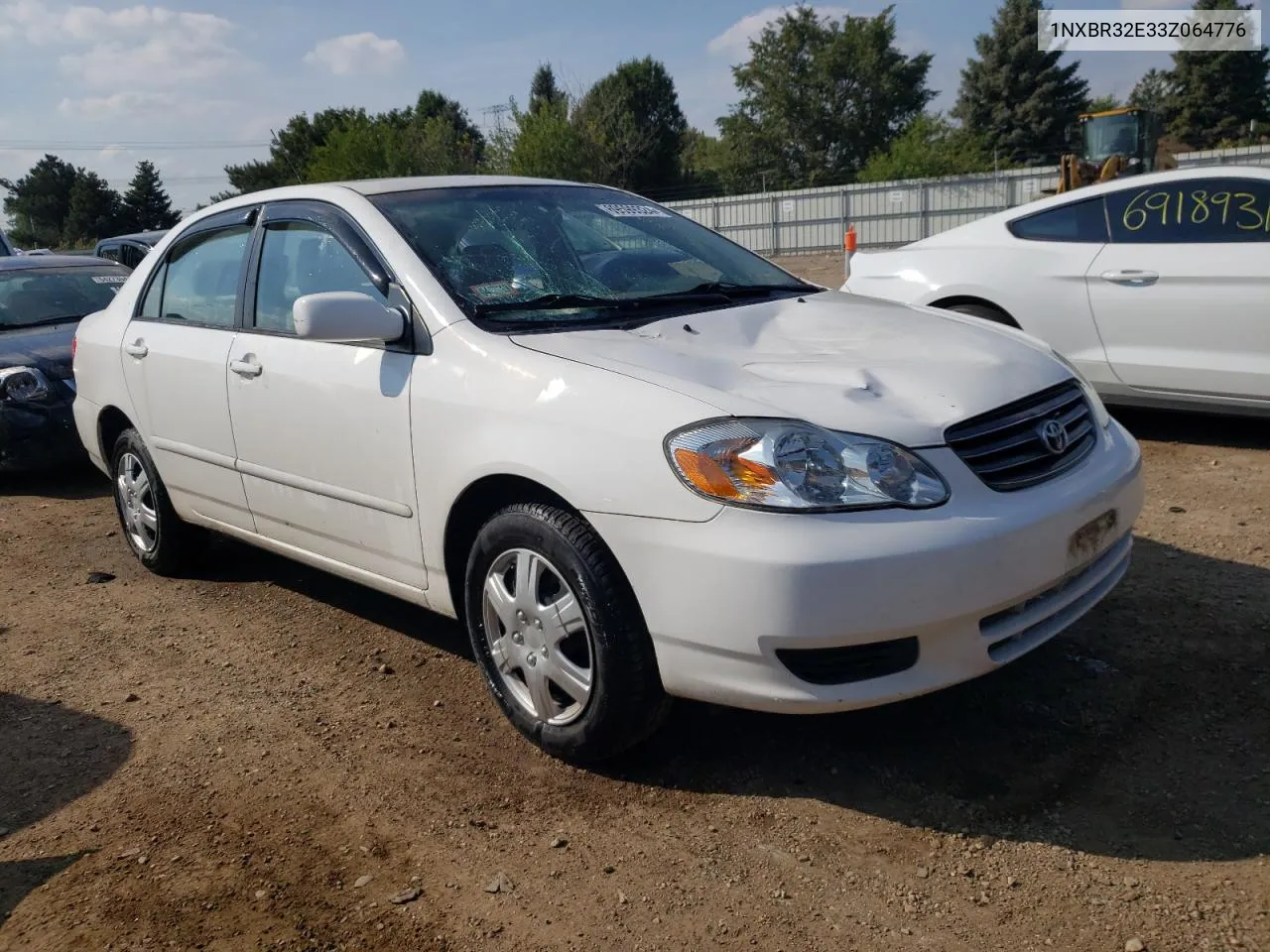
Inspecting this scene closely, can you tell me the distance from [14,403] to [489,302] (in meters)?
5.05

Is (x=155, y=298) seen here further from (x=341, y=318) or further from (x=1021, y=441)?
(x=1021, y=441)

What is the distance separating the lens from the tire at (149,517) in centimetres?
489

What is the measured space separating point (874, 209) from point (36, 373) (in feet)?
91.0

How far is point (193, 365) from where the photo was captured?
14.2 feet

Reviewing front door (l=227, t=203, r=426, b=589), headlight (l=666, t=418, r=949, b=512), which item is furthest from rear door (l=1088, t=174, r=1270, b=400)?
front door (l=227, t=203, r=426, b=589)

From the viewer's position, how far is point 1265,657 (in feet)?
11.3

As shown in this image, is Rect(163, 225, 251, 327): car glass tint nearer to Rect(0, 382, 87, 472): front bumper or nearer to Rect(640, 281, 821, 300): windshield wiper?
Rect(640, 281, 821, 300): windshield wiper

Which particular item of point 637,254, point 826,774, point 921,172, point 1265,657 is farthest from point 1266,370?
point 921,172

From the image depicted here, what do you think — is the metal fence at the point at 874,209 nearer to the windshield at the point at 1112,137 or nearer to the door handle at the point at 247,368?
the windshield at the point at 1112,137

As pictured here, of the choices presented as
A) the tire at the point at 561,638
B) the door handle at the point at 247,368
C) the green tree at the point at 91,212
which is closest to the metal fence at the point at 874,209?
the door handle at the point at 247,368

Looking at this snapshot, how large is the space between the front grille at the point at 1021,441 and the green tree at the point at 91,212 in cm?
7347

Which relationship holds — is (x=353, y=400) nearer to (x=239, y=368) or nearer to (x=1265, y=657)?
(x=239, y=368)

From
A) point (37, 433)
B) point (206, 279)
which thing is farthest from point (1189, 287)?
point (37, 433)

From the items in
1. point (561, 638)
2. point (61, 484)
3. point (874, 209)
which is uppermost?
point (874, 209)
